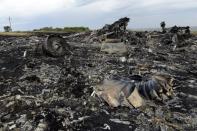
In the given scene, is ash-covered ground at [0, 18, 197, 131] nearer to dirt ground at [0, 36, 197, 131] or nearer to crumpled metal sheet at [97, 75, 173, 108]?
dirt ground at [0, 36, 197, 131]

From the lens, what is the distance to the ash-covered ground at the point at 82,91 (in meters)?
8.52

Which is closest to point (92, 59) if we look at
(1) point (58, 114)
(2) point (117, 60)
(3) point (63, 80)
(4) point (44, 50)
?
(2) point (117, 60)

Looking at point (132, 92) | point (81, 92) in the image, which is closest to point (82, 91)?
point (81, 92)

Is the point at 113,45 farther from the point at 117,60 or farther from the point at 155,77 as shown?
the point at 155,77

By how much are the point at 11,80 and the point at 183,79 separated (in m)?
5.10

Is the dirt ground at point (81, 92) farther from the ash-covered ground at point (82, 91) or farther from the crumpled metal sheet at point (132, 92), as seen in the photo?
the crumpled metal sheet at point (132, 92)

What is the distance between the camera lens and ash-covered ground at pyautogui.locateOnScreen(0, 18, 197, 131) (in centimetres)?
852

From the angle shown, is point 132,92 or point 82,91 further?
point 82,91

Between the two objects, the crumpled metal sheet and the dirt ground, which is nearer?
the dirt ground

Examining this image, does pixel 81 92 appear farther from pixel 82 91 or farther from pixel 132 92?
pixel 132 92

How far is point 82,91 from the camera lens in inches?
395

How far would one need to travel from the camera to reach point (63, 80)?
1098 cm

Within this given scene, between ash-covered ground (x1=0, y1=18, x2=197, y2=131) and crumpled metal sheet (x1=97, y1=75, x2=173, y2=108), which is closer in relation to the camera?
ash-covered ground (x1=0, y1=18, x2=197, y2=131)

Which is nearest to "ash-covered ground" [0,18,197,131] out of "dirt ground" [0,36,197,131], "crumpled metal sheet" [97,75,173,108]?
"dirt ground" [0,36,197,131]
